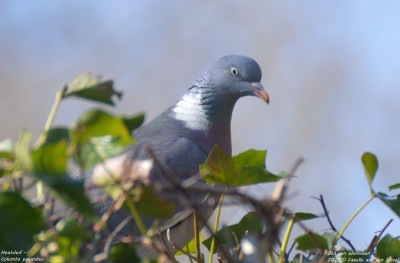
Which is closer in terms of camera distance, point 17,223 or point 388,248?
point 17,223

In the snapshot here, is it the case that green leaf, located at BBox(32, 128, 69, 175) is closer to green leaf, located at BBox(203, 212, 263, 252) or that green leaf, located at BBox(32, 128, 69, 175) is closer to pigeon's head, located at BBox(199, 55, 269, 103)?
green leaf, located at BBox(203, 212, 263, 252)

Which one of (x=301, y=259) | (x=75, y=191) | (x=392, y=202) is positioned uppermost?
(x=75, y=191)

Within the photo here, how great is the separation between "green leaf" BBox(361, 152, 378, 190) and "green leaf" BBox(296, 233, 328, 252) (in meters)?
0.09

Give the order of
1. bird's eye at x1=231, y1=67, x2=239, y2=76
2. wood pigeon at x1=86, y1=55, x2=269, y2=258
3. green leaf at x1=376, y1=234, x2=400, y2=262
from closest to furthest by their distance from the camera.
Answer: green leaf at x1=376, y1=234, x2=400, y2=262, wood pigeon at x1=86, y1=55, x2=269, y2=258, bird's eye at x1=231, y1=67, x2=239, y2=76

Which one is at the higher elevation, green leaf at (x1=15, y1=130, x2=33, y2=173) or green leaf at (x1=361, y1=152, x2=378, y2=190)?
green leaf at (x1=15, y1=130, x2=33, y2=173)

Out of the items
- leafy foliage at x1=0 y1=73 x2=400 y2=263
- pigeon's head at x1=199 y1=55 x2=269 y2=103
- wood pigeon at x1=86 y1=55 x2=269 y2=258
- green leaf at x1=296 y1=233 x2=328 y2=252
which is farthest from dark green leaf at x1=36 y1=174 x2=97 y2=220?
pigeon's head at x1=199 y1=55 x2=269 y2=103

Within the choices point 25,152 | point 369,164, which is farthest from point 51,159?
point 369,164

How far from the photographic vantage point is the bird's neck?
153 cm

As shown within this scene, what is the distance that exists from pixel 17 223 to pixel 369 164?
416 mm

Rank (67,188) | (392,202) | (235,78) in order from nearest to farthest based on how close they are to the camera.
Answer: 1. (67,188)
2. (392,202)
3. (235,78)

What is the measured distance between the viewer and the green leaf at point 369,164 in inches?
Answer: 26.1

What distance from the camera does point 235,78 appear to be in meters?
1.64

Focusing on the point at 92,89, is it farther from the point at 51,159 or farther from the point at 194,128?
→ the point at 194,128

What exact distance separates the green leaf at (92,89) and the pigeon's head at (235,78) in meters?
1.02
